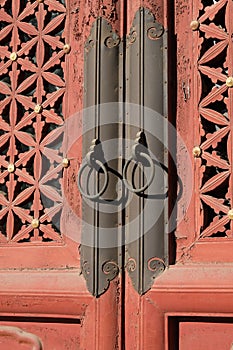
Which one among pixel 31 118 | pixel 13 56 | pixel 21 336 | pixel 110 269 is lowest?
pixel 21 336

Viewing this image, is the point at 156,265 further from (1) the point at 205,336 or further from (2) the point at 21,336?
(2) the point at 21,336

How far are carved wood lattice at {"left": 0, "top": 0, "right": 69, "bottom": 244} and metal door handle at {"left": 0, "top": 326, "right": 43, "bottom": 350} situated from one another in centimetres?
21

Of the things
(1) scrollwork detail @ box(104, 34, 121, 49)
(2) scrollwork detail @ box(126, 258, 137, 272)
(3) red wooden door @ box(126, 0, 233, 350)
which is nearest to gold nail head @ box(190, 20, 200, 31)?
(3) red wooden door @ box(126, 0, 233, 350)

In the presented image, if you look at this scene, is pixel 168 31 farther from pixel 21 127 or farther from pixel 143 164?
pixel 21 127

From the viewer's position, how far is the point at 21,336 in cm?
178

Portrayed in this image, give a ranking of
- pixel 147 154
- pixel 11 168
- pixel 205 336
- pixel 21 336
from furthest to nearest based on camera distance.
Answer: pixel 11 168, pixel 21 336, pixel 147 154, pixel 205 336

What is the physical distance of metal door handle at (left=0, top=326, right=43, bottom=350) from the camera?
1.75m

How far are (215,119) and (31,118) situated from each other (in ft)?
1.57

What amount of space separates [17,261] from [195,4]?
2.35 ft

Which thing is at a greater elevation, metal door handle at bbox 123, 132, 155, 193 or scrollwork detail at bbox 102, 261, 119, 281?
metal door handle at bbox 123, 132, 155, 193

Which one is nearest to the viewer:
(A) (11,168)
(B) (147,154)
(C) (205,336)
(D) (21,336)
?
(C) (205,336)

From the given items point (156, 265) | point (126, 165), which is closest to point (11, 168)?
point (126, 165)

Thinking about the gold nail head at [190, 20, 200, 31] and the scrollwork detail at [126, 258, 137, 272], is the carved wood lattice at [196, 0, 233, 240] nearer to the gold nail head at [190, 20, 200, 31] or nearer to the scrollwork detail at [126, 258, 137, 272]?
the gold nail head at [190, 20, 200, 31]

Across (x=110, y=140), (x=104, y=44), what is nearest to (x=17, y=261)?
(x=110, y=140)
